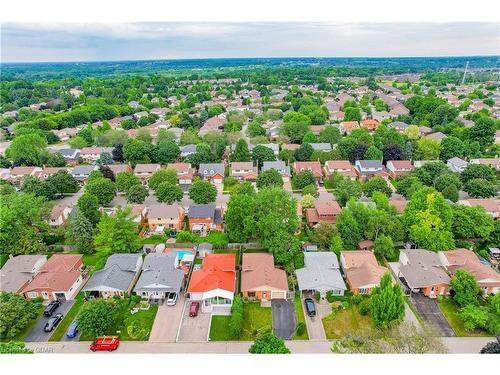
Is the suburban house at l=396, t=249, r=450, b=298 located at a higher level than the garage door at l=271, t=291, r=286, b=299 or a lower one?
higher

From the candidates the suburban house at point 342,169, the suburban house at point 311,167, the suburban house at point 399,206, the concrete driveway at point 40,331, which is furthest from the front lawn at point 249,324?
the suburban house at point 342,169

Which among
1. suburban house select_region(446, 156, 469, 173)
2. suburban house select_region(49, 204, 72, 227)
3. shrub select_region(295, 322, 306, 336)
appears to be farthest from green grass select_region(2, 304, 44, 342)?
suburban house select_region(446, 156, 469, 173)

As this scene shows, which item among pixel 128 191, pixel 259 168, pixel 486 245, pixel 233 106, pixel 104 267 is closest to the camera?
pixel 104 267

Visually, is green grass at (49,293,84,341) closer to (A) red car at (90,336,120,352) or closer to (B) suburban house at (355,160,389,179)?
(A) red car at (90,336,120,352)

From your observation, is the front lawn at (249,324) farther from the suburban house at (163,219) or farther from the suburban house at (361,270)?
the suburban house at (163,219)

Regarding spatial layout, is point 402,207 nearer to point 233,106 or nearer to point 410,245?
point 410,245

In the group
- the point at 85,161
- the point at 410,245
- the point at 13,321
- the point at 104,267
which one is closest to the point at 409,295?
the point at 410,245
